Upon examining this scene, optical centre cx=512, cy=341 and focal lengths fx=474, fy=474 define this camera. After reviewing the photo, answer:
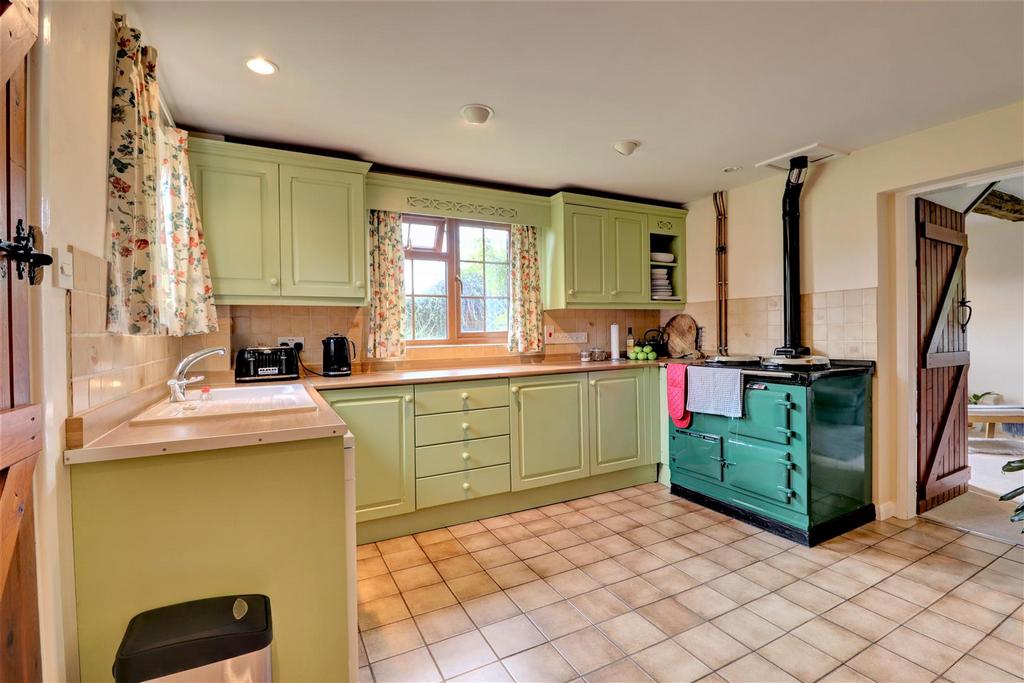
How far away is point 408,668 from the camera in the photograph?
64.9 inches

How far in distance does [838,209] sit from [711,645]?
266 cm

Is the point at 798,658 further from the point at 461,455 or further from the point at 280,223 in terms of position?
the point at 280,223

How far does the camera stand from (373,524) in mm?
2670

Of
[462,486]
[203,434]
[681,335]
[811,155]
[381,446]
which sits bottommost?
[462,486]

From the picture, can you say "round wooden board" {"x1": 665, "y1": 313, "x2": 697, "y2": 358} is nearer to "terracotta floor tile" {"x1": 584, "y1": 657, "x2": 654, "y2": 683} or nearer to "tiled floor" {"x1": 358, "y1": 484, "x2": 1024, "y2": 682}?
"tiled floor" {"x1": 358, "y1": 484, "x2": 1024, "y2": 682}

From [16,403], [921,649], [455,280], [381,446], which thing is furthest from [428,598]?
[455,280]

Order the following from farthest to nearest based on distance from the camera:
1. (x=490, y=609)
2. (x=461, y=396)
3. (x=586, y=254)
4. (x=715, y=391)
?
1. (x=586, y=254)
2. (x=715, y=391)
3. (x=461, y=396)
4. (x=490, y=609)

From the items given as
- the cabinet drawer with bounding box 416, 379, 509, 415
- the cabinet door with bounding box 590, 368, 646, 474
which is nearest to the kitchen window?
the cabinet drawer with bounding box 416, 379, 509, 415

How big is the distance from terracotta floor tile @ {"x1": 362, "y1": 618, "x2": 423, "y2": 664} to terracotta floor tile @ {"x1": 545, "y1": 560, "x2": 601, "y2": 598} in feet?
2.13

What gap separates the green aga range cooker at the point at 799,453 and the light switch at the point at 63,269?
9.74 feet

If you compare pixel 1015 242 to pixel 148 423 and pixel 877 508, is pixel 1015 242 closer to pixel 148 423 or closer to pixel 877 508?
pixel 877 508

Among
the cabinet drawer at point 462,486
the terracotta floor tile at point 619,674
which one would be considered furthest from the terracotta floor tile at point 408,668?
the cabinet drawer at point 462,486

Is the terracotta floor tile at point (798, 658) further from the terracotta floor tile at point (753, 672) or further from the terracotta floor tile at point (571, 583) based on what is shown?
the terracotta floor tile at point (571, 583)

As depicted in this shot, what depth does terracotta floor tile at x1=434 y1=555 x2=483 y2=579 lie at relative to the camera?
2294 mm
